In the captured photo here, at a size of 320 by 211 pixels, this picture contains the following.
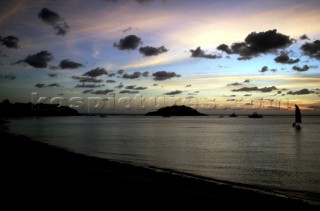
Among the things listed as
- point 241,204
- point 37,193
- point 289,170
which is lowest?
point 289,170

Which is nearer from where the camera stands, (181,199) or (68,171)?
(181,199)

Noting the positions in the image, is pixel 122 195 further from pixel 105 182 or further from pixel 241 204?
pixel 241 204

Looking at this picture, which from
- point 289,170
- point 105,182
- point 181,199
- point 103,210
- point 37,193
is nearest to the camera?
point 103,210

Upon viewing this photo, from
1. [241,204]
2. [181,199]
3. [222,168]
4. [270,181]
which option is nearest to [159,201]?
[181,199]

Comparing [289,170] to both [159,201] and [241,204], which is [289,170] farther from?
[159,201]

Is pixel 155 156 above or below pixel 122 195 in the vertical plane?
below

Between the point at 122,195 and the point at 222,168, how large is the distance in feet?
61.0

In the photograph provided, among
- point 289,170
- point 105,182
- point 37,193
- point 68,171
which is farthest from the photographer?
point 289,170

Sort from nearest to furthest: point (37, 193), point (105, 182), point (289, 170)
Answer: point (37, 193) → point (105, 182) → point (289, 170)

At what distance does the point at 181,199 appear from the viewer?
13109 mm

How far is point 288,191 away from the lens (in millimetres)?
19719

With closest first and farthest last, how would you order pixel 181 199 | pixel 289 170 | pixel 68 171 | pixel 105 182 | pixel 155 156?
pixel 181 199
pixel 105 182
pixel 68 171
pixel 289 170
pixel 155 156

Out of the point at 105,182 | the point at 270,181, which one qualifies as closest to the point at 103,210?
the point at 105,182

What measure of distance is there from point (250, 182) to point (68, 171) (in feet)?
46.0
